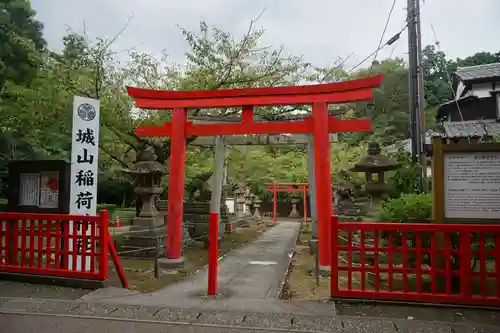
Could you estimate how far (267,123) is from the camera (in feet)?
28.0

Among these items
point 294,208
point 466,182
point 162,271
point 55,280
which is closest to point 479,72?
point 294,208

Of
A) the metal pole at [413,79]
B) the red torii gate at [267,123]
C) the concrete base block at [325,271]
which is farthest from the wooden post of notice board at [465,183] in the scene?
the metal pole at [413,79]

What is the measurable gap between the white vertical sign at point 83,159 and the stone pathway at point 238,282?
169 centimetres

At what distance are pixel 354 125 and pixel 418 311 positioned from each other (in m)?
4.21

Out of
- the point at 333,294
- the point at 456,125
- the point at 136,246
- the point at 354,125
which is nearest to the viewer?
the point at 333,294

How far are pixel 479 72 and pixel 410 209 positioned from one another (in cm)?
2416

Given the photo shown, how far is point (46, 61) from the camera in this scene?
11.7 m

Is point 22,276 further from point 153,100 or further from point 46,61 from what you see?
point 46,61

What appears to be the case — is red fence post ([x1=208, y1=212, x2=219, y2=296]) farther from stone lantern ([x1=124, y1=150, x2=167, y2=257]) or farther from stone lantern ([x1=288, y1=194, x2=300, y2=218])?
stone lantern ([x1=288, y1=194, x2=300, y2=218])

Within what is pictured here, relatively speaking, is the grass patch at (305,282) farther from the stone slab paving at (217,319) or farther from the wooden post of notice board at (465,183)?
the wooden post of notice board at (465,183)

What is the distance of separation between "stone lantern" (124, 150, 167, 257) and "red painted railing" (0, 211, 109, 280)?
172 inches

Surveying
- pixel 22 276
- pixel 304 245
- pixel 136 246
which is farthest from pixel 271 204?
pixel 22 276

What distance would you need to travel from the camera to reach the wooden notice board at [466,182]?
530 cm

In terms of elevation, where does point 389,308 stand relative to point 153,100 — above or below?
below
